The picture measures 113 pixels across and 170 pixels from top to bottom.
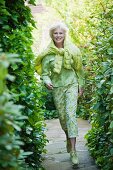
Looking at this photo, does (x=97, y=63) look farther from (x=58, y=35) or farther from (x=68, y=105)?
(x=68, y=105)

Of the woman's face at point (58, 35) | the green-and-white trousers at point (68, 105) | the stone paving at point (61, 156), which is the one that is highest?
the woman's face at point (58, 35)

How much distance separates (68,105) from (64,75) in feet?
1.53

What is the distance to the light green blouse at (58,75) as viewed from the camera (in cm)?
590

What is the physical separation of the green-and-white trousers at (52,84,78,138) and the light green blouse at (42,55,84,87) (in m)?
0.07

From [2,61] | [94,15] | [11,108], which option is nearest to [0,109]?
[11,108]

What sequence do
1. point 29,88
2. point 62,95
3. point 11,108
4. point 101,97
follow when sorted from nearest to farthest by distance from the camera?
point 11,108
point 29,88
point 101,97
point 62,95

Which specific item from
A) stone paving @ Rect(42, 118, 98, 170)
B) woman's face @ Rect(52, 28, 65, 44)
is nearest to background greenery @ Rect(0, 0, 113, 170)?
stone paving @ Rect(42, 118, 98, 170)

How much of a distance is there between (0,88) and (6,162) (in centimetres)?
36

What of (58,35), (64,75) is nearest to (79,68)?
(64,75)

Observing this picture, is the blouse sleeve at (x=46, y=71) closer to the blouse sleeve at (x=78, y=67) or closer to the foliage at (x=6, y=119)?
the blouse sleeve at (x=78, y=67)

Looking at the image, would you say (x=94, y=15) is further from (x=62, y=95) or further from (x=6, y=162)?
(x=6, y=162)

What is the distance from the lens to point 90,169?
530 cm

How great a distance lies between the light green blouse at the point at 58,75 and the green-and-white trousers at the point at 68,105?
0.24ft

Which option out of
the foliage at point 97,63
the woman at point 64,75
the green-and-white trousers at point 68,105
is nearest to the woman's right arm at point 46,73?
the woman at point 64,75
